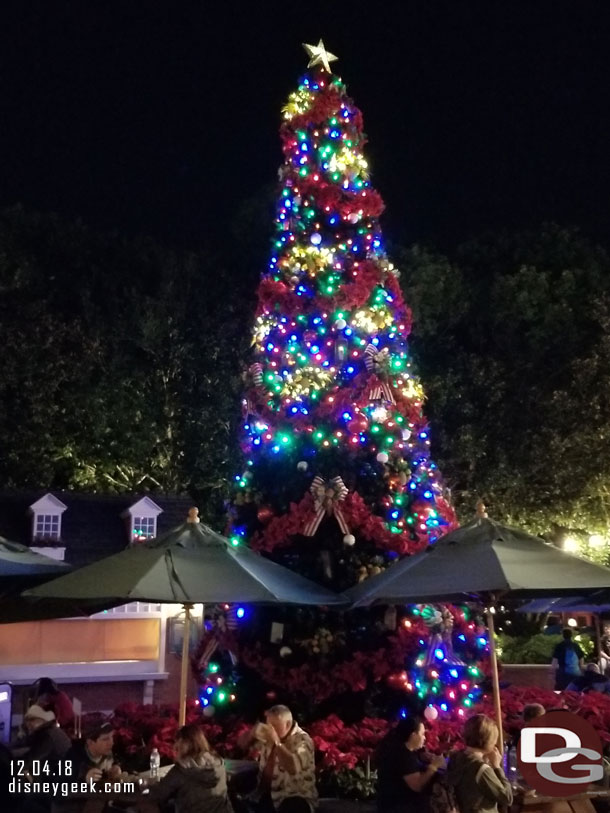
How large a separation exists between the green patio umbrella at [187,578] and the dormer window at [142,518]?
1105 cm

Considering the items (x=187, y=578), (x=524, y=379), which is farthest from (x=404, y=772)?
(x=524, y=379)

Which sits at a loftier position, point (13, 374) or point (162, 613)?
point (13, 374)

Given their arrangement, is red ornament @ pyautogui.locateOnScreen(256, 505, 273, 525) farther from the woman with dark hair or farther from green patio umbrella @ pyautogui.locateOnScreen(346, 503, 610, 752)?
the woman with dark hair

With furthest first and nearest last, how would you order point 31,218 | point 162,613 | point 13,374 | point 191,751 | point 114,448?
point 31,218 → point 114,448 → point 13,374 → point 162,613 → point 191,751

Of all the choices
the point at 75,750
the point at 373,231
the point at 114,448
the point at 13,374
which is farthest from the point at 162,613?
the point at 75,750

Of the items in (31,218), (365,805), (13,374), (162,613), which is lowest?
(365,805)

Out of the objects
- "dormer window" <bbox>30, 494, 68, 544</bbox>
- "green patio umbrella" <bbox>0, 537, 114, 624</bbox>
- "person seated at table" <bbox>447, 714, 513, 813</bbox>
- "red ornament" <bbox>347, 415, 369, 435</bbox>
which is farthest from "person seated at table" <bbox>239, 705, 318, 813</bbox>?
"dormer window" <bbox>30, 494, 68, 544</bbox>

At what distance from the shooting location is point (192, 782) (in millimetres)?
5242

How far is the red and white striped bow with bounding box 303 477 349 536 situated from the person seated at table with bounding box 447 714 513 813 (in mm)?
3714

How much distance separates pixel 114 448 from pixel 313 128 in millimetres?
12318

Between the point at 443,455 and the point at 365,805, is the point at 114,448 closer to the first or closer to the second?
the point at 443,455

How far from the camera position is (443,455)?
64.5ft

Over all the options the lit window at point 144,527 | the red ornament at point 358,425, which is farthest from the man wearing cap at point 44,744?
the lit window at point 144,527

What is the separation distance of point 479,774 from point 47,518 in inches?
547
